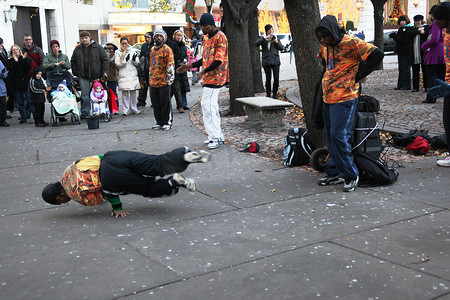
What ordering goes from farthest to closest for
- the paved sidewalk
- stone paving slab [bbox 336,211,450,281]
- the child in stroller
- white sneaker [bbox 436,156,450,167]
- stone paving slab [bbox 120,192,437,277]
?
the child in stroller < white sneaker [bbox 436,156,450,167] < stone paving slab [bbox 120,192,437,277] < stone paving slab [bbox 336,211,450,281] < the paved sidewalk

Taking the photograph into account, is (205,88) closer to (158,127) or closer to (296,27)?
(296,27)

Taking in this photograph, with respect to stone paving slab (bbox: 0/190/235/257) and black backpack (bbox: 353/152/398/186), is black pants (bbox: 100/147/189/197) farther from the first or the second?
black backpack (bbox: 353/152/398/186)

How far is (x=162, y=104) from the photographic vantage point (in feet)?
36.2

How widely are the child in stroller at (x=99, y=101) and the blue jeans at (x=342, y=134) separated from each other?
7.47m

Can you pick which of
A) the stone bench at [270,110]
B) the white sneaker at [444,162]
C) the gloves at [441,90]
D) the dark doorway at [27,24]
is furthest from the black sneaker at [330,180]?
the dark doorway at [27,24]

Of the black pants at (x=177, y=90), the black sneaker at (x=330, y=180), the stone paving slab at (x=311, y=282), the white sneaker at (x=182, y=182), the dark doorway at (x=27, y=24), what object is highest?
the dark doorway at (x=27, y=24)

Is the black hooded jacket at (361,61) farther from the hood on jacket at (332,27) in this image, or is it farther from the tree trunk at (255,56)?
the tree trunk at (255,56)

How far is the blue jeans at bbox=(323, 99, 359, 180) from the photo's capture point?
628cm

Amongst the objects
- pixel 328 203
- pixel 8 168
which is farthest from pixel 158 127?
pixel 328 203

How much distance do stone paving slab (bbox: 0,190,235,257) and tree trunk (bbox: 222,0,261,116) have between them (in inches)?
253

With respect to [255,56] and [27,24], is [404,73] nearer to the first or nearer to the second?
[255,56]

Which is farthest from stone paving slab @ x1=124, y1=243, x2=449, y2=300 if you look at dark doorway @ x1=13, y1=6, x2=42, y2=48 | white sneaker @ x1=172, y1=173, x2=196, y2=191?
dark doorway @ x1=13, y1=6, x2=42, y2=48

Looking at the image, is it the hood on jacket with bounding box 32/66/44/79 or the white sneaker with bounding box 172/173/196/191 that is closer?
the white sneaker with bounding box 172/173/196/191

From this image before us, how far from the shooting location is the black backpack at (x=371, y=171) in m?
6.50
